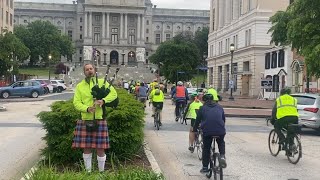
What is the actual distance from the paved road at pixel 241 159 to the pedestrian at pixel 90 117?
191cm

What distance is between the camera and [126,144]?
10.4m

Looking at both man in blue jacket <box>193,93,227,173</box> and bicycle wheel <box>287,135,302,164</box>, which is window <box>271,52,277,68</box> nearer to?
bicycle wheel <box>287,135,302,164</box>

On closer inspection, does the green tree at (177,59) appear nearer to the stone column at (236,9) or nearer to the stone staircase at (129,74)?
the stone column at (236,9)

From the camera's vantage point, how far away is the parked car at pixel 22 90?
4409 cm

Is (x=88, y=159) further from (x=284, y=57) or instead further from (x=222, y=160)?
(x=284, y=57)

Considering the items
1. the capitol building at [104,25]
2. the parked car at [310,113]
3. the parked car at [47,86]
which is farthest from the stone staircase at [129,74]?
the parked car at [310,113]

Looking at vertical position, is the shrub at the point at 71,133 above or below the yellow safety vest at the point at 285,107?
below

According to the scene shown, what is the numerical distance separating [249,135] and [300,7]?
8.00m

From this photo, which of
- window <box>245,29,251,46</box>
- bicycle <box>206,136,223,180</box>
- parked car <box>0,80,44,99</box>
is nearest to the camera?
bicycle <box>206,136,223,180</box>

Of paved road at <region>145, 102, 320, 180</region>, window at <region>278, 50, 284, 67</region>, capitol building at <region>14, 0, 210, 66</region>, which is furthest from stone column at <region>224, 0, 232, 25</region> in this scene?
capitol building at <region>14, 0, 210, 66</region>

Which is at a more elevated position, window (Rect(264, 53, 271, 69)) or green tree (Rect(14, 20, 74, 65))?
green tree (Rect(14, 20, 74, 65))

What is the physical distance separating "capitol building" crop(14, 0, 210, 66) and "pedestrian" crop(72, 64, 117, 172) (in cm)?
12786

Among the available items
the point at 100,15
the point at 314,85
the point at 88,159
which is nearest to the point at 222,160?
the point at 88,159

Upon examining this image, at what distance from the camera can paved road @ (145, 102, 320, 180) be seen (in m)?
10.2
